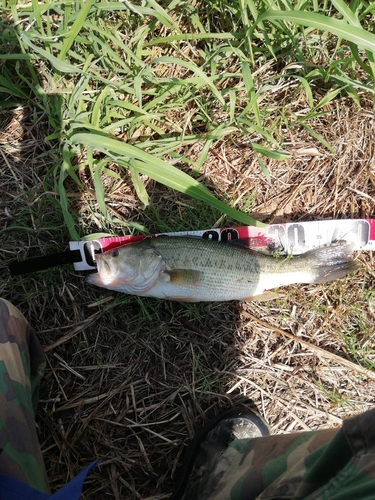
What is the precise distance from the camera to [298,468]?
1.96 metres

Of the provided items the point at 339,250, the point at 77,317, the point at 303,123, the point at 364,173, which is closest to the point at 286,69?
the point at 303,123

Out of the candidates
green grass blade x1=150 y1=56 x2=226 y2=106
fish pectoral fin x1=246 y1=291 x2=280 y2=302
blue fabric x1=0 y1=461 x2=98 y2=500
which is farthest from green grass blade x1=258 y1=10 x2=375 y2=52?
blue fabric x1=0 y1=461 x2=98 y2=500

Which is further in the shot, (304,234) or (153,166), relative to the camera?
(304,234)

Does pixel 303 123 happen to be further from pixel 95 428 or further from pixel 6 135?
pixel 95 428

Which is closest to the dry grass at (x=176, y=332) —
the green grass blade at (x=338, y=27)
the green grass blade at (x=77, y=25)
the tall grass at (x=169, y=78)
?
the tall grass at (x=169, y=78)

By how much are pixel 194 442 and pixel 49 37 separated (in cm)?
296

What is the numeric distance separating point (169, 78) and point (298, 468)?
105 inches

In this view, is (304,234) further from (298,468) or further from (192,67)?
(298,468)

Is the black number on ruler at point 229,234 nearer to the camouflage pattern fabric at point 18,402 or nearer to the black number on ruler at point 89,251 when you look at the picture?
the black number on ruler at point 89,251

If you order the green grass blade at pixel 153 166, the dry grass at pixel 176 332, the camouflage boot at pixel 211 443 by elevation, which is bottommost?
the camouflage boot at pixel 211 443

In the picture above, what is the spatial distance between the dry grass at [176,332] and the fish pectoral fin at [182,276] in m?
0.27

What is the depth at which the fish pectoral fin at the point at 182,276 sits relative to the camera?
10.1ft

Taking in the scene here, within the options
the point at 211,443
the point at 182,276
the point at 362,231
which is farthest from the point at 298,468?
the point at 362,231

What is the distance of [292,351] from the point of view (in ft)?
10.9
